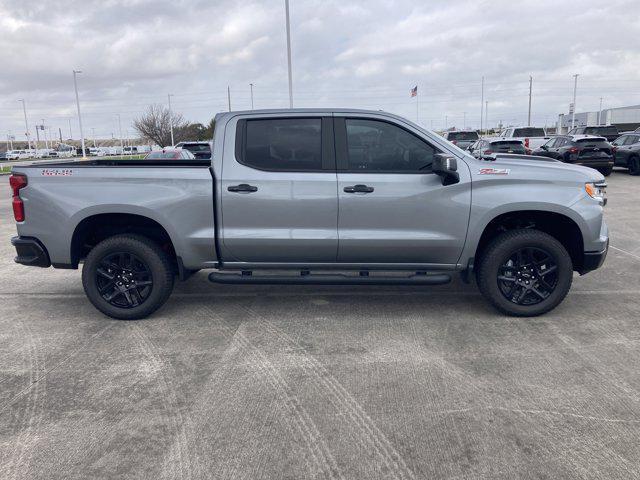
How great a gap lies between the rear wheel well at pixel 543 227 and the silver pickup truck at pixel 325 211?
0.8 inches

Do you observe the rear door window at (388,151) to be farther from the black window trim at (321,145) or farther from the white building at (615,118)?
the white building at (615,118)

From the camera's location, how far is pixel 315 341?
459 centimetres

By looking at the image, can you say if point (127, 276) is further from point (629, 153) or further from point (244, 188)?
point (629, 153)

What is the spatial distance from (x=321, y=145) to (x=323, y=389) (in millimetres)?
2265

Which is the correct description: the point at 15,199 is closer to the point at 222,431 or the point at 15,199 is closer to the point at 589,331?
the point at 222,431

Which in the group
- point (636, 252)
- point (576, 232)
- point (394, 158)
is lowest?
point (636, 252)

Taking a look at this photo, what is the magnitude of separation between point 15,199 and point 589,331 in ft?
17.7

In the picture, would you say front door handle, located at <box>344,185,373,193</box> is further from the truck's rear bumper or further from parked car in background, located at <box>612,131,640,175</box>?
parked car in background, located at <box>612,131,640,175</box>

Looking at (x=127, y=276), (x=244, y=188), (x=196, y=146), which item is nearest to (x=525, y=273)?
(x=244, y=188)

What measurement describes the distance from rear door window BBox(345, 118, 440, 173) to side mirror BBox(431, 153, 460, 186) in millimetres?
176

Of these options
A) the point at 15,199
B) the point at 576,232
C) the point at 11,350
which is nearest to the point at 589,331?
the point at 576,232

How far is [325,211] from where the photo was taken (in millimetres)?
4859

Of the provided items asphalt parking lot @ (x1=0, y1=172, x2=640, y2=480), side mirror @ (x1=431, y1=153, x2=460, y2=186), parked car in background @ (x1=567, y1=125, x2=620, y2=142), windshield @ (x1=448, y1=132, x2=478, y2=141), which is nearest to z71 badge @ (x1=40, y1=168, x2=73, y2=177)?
asphalt parking lot @ (x1=0, y1=172, x2=640, y2=480)

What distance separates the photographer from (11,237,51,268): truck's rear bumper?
509 cm
